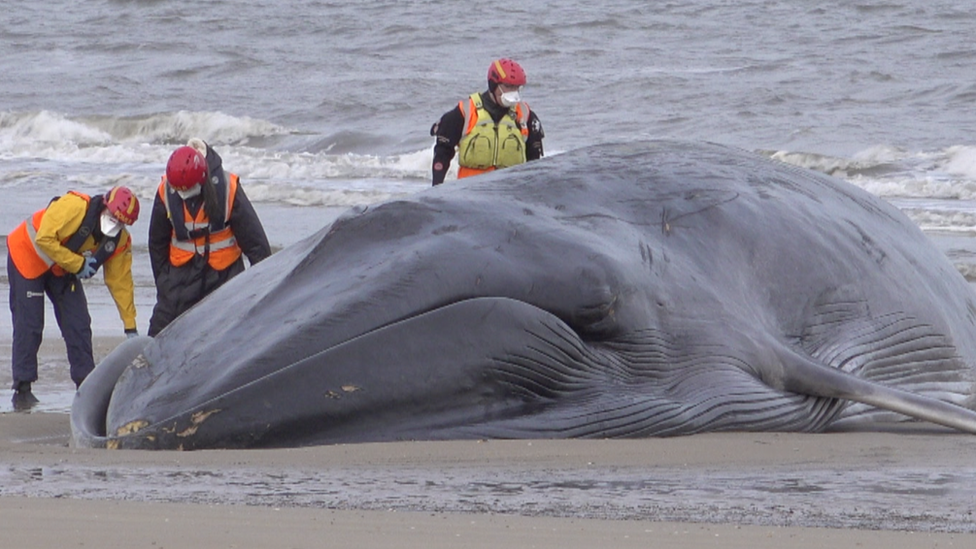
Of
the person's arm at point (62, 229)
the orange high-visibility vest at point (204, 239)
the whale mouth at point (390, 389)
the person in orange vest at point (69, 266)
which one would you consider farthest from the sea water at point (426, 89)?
the whale mouth at point (390, 389)

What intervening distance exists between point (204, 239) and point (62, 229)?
114cm

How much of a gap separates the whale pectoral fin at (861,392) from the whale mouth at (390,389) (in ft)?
3.40

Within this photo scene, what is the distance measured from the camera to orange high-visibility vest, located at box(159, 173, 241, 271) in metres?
10.2

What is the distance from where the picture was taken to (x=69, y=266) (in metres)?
10.7

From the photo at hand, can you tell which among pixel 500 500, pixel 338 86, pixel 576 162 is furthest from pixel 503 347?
pixel 338 86

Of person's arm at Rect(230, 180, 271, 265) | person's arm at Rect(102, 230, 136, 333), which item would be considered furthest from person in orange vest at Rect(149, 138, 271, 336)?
person's arm at Rect(102, 230, 136, 333)

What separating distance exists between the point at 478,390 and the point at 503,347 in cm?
19

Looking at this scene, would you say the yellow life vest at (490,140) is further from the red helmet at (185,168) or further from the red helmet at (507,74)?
the red helmet at (185,168)

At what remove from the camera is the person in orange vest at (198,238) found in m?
10.1

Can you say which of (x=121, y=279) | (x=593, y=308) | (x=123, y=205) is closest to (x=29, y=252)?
(x=121, y=279)

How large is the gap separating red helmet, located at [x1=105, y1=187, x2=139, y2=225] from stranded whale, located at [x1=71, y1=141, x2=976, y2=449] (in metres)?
3.86

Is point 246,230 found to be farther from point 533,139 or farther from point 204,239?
point 533,139

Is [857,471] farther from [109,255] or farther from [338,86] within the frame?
[338,86]

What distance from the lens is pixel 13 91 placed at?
40.2m
